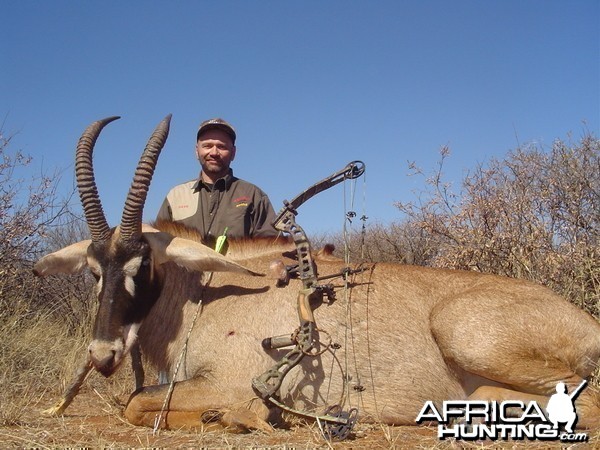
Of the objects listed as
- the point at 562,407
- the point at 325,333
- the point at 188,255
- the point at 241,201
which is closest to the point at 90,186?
the point at 188,255

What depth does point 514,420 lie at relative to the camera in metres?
4.44

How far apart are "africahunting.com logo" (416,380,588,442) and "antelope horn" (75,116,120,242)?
3.14 meters

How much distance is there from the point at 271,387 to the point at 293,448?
2.20ft

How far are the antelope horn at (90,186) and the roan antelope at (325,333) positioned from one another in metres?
0.01

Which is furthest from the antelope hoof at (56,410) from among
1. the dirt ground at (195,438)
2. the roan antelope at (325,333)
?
the roan antelope at (325,333)

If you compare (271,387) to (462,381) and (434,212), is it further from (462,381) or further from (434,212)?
(434,212)

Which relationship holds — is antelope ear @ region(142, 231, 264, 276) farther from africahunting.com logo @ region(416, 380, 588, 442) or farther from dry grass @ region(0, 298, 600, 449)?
africahunting.com logo @ region(416, 380, 588, 442)

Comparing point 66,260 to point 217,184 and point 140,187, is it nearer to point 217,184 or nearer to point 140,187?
point 140,187

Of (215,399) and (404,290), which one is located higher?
(404,290)

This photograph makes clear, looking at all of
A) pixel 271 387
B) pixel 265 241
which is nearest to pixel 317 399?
pixel 271 387

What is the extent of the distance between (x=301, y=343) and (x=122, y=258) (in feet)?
5.49

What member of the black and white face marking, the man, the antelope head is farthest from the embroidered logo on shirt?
the black and white face marking

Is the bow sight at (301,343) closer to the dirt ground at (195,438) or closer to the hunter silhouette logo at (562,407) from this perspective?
the dirt ground at (195,438)

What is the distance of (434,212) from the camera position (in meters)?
9.21
